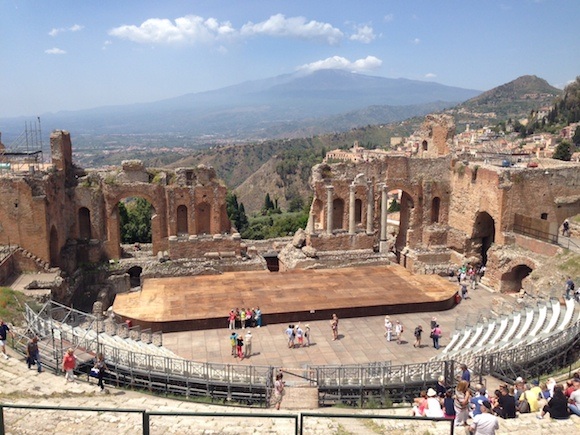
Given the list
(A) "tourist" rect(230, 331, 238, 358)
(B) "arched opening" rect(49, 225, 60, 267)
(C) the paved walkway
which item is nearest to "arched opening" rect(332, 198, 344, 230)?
(C) the paved walkway

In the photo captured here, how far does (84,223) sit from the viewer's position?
29.6 m

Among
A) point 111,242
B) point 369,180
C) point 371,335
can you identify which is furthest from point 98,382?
point 369,180

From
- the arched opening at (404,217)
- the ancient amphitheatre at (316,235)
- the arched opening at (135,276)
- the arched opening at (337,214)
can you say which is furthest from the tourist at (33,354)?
the arched opening at (404,217)

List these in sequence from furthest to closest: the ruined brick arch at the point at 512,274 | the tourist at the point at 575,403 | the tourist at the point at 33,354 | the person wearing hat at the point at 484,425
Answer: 1. the ruined brick arch at the point at 512,274
2. the tourist at the point at 33,354
3. the tourist at the point at 575,403
4. the person wearing hat at the point at 484,425

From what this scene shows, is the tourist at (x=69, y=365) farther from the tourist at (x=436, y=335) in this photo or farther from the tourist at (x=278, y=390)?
the tourist at (x=436, y=335)

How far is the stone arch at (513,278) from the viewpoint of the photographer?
27.3m

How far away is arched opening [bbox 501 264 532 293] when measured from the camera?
27328 millimetres

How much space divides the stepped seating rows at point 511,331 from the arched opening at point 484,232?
10.5 m

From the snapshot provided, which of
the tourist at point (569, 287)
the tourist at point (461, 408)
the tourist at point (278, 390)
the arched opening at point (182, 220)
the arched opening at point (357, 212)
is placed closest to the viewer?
the tourist at point (461, 408)

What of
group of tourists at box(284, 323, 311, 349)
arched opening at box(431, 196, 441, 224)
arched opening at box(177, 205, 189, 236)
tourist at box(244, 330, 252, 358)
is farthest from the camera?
arched opening at box(431, 196, 441, 224)

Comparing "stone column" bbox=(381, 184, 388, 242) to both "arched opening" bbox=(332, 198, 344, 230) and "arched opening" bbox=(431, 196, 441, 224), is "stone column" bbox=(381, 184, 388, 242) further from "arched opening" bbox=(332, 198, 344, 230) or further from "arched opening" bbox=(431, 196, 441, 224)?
"arched opening" bbox=(431, 196, 441, 224)

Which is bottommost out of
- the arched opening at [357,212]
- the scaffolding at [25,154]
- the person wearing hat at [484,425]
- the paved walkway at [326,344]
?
the paved walkway at [326,344]

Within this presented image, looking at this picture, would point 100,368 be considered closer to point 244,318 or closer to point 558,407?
point 244,318

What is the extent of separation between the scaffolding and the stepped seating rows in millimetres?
21184
